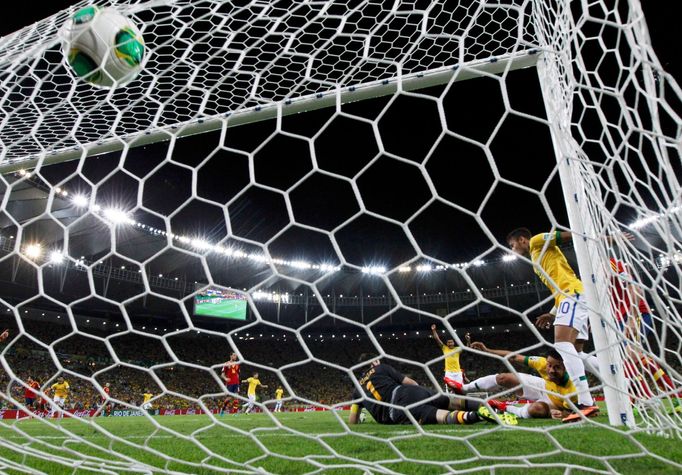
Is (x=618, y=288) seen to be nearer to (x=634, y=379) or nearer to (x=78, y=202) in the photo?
(x=634, y=379)

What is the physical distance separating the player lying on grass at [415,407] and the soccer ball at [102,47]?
88.6 inches

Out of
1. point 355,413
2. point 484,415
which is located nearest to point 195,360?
point 355,413

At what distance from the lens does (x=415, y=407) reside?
2773 millimetres

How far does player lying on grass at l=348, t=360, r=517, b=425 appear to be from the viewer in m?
3.05

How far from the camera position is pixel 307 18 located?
2.10 meters

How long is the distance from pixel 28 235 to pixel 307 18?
17.3 metres

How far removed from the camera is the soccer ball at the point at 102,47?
2.02 m

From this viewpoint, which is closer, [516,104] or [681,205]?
[681,205]

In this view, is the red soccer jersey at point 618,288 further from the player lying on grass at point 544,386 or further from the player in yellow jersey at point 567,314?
the player lying on grass at point 544,386

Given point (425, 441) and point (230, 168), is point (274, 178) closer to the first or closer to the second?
point (230, 168)

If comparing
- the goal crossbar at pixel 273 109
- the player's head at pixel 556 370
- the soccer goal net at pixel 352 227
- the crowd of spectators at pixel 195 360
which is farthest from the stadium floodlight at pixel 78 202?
the crowd of spectators at pixel 195 360

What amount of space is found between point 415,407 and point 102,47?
259 centimetres

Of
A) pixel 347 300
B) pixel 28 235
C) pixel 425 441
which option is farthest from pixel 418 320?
pixel 425 441

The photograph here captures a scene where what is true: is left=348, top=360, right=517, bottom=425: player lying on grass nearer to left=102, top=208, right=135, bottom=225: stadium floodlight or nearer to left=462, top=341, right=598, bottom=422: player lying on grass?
left=462, top=341, right=598, bottom=422: player lying on grass
